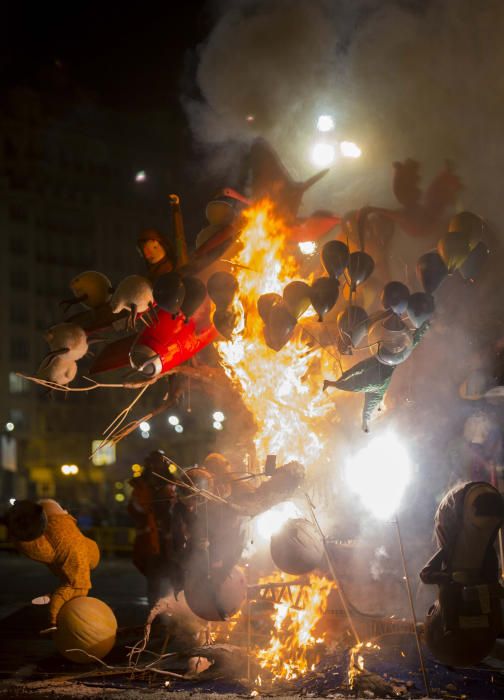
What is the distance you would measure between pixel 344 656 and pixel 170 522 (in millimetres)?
2723

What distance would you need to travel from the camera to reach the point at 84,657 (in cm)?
808

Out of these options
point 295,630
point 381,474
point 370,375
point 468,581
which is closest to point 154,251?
point 370,375

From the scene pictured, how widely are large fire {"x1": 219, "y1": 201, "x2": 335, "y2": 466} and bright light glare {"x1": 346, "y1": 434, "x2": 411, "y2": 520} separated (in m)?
0.64

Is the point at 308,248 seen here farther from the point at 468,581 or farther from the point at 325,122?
the point at 468,581

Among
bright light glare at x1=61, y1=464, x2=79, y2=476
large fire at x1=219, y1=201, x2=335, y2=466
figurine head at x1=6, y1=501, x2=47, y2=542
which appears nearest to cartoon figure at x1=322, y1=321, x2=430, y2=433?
large fire at x1=219, y1=201, x2=335, y2=466

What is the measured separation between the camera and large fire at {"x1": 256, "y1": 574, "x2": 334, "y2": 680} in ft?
25.8

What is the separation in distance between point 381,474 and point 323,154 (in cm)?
493

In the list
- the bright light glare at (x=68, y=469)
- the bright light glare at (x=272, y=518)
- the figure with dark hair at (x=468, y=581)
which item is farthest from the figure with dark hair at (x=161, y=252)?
the bright light glare at (x=68, y=469)

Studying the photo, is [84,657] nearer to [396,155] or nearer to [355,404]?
[355,404]

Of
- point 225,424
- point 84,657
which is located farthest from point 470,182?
point 84,657

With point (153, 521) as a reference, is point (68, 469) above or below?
above

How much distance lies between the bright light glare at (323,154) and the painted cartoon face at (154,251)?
2.99m

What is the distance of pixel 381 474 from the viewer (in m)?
10.2

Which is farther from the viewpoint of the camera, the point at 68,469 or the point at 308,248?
the point at 68,469
